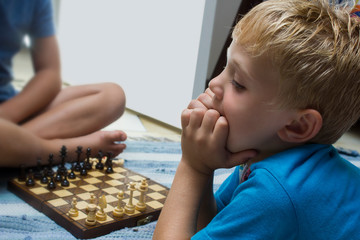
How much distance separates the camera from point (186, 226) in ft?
2.01

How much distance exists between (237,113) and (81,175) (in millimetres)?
582

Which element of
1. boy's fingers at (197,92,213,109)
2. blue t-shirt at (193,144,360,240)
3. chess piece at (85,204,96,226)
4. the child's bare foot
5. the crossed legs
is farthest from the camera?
the child's bare foot

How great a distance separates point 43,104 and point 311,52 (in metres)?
0.57

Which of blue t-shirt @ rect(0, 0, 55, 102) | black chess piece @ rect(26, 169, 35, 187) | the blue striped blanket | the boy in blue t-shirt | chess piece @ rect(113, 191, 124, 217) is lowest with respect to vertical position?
the blue striped blanket

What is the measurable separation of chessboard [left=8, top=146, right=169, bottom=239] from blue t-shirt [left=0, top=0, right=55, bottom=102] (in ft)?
1.10

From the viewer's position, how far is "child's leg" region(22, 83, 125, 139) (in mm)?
1183

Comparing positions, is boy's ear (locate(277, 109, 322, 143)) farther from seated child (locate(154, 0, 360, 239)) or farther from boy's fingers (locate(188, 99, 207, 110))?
boy's fingers (locate(188, 99, 207, 110))

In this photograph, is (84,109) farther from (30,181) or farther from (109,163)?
(30,181)

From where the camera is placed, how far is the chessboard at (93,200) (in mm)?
806

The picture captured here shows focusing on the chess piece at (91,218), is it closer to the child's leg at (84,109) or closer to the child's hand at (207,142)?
the child's hand at (207,142)

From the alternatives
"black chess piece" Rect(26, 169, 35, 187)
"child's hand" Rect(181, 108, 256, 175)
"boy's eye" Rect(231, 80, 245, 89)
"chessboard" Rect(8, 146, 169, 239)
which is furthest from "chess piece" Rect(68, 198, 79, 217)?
"boy's eye" Rect(231, 80, 245, 89)

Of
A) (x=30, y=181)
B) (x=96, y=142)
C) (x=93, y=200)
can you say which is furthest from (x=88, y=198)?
(x=96, y=142)

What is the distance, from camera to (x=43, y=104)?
87 centimetres

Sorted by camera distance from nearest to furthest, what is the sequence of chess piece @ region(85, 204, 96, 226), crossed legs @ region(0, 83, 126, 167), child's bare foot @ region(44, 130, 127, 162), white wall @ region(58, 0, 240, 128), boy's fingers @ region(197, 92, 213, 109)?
boy's fingers @ region(197, 92, 213, 109) < chess piece @ region(85, 204, 96, 226) < white wall @ region(58, 0, 240, 128) < crossed legs @ region(0, 83, 126, 167) < child's bare foot @ region(44, 130, 127, 162)
